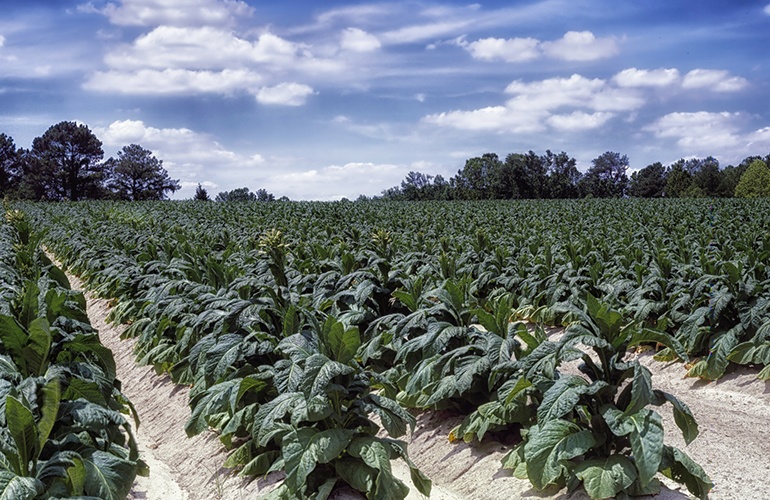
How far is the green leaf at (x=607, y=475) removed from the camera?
141 inches

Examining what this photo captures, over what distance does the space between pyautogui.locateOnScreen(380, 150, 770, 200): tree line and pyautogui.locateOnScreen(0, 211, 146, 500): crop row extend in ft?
276

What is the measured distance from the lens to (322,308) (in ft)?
21.6

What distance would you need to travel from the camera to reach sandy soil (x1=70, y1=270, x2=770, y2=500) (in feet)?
14.2

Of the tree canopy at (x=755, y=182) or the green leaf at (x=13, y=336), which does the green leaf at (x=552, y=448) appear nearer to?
the green leaf at (x=13, y=336)

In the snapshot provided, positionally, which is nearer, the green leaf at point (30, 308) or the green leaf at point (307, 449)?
the green leaf at point (307, 449)

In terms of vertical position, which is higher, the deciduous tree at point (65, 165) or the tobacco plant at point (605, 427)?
the deciduous tree at point (65, 165)

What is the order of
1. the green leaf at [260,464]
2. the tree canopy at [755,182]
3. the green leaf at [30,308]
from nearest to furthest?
the green leaf at [260,464], the green leaf at [30,308], the tree canopy at [755,182]

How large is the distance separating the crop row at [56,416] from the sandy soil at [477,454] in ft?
2.25

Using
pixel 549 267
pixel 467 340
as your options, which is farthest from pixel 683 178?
pixel 467 340

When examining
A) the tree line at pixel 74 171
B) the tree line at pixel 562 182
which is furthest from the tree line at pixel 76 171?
the tree line at pixel 562 182

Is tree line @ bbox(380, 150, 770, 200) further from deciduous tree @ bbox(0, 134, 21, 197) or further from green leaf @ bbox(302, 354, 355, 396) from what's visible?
green leaf @ bbox(302, 354, 355, 396)

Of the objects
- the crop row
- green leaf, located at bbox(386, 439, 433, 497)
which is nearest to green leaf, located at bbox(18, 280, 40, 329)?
the crop row

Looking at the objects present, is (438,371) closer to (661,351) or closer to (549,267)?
(661,351)

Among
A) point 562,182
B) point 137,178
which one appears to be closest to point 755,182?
point 562,182
